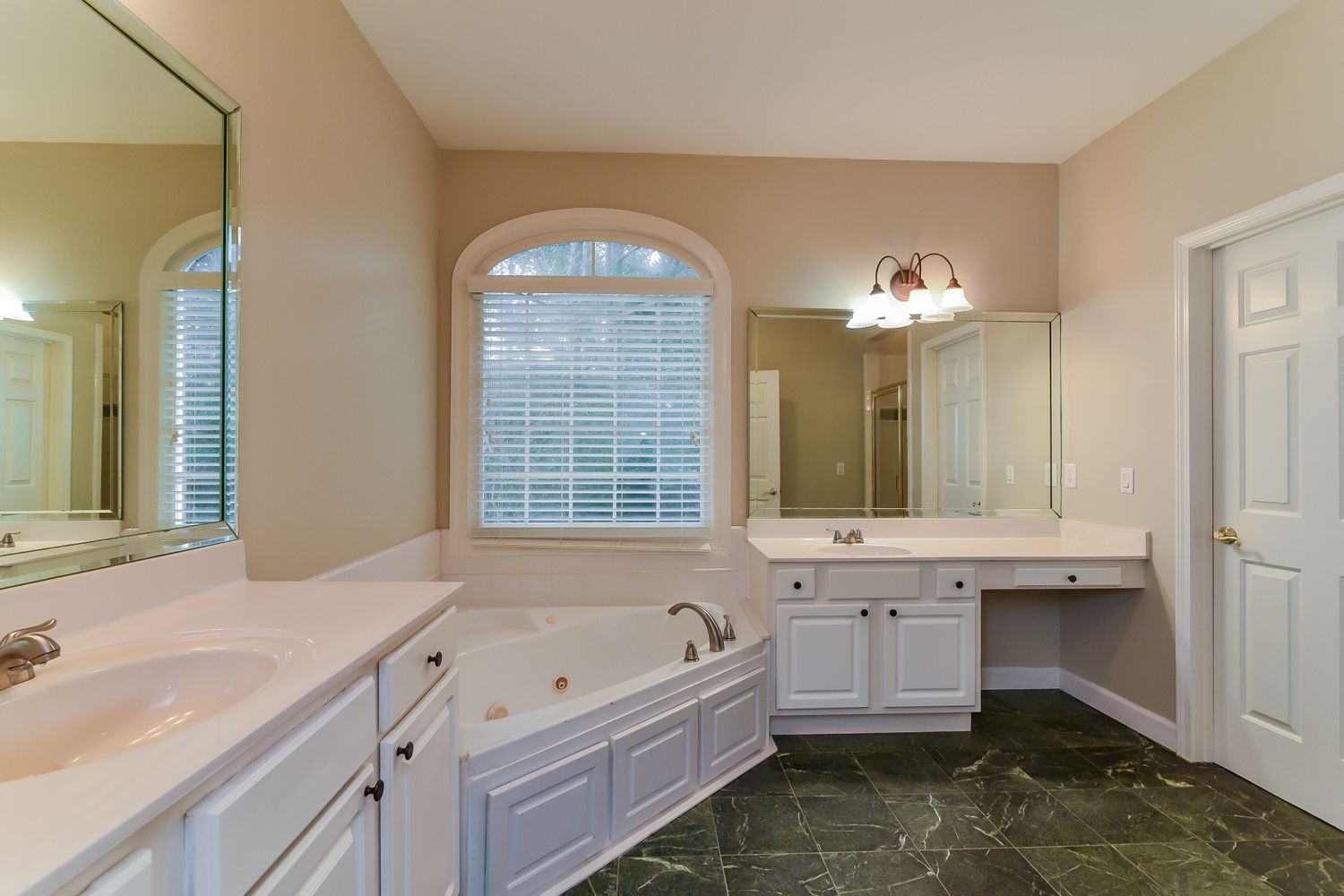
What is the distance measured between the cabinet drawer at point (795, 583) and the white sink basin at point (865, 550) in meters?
0.15

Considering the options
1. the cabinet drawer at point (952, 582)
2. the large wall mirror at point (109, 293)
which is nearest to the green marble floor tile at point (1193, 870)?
the cabinet drawer at point (952, 582)

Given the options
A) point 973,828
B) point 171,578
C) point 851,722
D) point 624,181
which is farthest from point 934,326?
point 171,578

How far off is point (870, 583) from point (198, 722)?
7.06ft

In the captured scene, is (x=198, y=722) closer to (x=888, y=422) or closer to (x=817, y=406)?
(x=817, y=406)

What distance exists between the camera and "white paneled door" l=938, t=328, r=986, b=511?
115 inches

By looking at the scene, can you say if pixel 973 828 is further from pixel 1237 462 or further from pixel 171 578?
pixel 171 578

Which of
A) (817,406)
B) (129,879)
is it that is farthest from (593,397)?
(129,879)

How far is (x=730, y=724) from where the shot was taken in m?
2.17

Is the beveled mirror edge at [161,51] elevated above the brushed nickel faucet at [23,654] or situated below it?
above

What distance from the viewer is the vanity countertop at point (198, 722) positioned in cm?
49

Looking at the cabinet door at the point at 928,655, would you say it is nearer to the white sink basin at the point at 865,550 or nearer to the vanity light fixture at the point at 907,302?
the white sink basin at the point at 865,550

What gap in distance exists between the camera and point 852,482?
9.52ft

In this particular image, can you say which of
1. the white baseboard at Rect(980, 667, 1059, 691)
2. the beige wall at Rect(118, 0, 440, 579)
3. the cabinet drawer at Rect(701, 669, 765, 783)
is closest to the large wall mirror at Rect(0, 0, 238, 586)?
the beige wall at Rect(118, 0, 440, 579)

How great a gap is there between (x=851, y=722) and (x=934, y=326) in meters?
1.87
